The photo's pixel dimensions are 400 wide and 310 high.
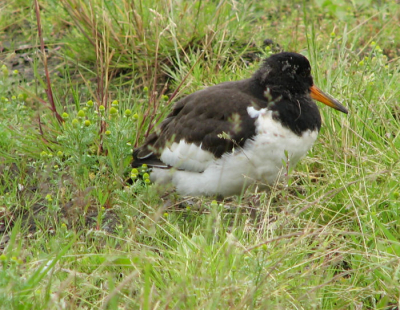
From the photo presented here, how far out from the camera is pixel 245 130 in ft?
13.4

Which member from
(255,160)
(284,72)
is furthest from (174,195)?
(284,72)

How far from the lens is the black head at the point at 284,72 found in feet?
14.2

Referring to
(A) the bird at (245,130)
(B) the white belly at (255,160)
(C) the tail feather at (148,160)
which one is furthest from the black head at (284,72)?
(C) the tail feather at (148,160)

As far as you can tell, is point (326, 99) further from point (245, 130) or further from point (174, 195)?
point (174, 195)

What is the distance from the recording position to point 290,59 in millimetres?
4324

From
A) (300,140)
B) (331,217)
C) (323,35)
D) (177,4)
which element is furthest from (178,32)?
(331,217)

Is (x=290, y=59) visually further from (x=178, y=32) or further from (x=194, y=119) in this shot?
(x=178, y=32)

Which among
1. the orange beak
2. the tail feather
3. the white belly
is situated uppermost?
the orange beak

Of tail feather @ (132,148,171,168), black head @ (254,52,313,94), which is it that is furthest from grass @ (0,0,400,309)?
black head @ (254,52,313,94)

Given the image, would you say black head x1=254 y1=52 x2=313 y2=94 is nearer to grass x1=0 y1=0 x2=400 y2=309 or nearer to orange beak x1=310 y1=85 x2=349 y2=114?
orange beak x1=310 y1=85 x2=349 y2=114

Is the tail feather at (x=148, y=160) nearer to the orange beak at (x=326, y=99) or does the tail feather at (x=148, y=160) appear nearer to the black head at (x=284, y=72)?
the black head at (x=284, y=72)

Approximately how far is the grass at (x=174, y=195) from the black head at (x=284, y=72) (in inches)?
17.1

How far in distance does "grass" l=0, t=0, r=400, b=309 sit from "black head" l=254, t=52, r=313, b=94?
1.43 ft

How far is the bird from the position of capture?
4.07 meters
